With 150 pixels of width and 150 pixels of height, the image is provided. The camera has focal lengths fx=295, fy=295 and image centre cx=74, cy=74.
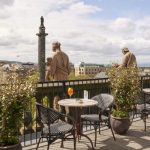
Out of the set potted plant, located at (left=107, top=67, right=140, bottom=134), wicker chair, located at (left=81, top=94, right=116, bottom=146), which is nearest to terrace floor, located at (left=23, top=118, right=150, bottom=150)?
potted plant, located at (left=107, top=67, right=140, bottom=134)

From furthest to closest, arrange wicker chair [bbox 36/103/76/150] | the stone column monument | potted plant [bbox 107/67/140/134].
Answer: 1. the stone column monument
2. potted plant [bbox 107/67/140/134]
3. wicker chair [bbox 36/103/76/150]

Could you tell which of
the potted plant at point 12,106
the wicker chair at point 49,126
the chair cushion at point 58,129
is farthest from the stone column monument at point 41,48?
the potted plant at point 12,106

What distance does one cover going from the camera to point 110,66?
7.25 m

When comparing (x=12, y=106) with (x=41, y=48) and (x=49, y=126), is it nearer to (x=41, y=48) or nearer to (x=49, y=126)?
(x=49, y=126)

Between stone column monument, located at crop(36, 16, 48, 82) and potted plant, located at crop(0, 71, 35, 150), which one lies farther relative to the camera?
stone column monument, located at crop(36, 16, 48, 82)

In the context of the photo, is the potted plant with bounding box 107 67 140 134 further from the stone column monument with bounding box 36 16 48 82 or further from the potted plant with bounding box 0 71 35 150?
the stone column monument with bounding box 36 16 48 82

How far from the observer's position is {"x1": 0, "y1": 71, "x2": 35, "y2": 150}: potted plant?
14.6 ft

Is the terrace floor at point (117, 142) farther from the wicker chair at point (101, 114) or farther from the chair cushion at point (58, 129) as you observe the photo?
the chair cushion at point (58, 129)

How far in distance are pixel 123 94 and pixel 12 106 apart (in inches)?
127

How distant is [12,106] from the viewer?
4477 millimetres

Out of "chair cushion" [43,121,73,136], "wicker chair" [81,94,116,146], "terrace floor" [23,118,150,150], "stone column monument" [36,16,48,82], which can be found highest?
"stone column monument" [36,16,48,82]

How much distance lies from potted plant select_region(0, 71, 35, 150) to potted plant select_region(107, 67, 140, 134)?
283 centimetres

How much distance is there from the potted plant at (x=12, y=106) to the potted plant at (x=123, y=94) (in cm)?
283

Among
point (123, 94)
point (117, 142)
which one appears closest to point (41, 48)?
point (123, 94)
